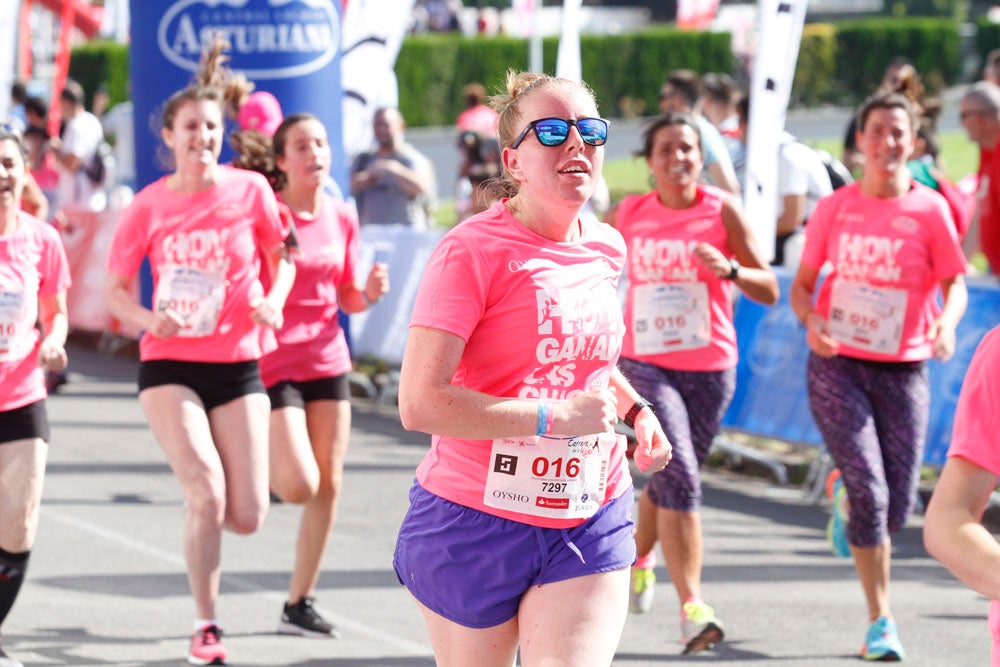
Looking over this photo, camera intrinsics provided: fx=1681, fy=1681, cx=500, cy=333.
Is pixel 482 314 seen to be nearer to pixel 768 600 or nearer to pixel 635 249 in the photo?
pixel 635 249

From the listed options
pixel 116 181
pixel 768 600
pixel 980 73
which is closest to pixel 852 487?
pixel 768 600

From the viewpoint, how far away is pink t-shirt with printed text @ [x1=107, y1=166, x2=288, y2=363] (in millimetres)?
6102

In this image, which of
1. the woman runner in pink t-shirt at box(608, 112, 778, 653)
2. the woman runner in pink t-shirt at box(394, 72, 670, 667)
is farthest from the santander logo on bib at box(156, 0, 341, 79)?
the woman runner in pink t-shirt at box(394, 72, 670, 667)

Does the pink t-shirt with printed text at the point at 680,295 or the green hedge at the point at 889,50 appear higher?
the green hedge at the point at 889,50

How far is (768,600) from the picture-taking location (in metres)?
7.27

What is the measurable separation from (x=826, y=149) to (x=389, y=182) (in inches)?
694

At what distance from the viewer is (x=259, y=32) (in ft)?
38.0

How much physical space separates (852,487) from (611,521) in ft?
8.85

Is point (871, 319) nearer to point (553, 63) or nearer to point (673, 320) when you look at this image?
point (673, 320)

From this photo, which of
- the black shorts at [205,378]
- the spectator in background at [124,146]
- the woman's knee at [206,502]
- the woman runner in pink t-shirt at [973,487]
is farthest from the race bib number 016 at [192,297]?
the spectator in background at [124,146]

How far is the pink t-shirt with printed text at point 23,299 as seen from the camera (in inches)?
227

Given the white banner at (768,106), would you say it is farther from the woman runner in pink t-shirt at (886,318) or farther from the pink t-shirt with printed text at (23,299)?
the pink t-shirt with printed text at (23,299)

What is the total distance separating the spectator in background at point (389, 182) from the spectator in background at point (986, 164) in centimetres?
486

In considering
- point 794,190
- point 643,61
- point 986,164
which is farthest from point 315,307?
point 643,61
